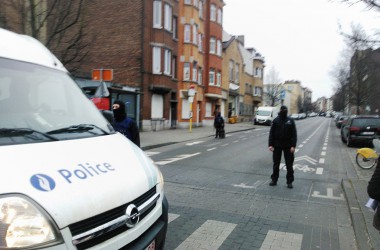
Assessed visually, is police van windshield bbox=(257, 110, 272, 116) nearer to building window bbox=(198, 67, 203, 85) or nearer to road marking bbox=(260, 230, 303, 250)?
building window bbox=(198, 67, 203, 85)

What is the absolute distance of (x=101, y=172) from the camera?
8.41ft

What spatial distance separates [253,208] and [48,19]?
953 centimetres

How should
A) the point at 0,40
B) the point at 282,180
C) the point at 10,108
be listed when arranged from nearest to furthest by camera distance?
the point at 10,108
the point at 0,40
the point at 282,180

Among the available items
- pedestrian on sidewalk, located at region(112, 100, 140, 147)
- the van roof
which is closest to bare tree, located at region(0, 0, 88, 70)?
pedestrian on sidewalk, located at region(112, 100, 140, 147)

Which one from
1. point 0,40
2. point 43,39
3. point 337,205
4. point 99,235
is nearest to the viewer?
point 99,235

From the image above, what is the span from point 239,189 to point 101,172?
5.60 m

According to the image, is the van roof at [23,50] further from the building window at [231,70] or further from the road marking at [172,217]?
the building window at [231,70]

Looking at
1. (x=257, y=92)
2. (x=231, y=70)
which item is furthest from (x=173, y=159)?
(x=257, y=92)

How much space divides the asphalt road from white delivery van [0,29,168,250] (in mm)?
1879

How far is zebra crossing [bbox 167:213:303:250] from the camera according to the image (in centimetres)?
453

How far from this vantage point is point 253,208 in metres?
6.32

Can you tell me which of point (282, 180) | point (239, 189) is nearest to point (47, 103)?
point (239, 189)

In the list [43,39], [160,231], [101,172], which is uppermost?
[43,39]

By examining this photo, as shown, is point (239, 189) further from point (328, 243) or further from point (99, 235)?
point (99, 235)
